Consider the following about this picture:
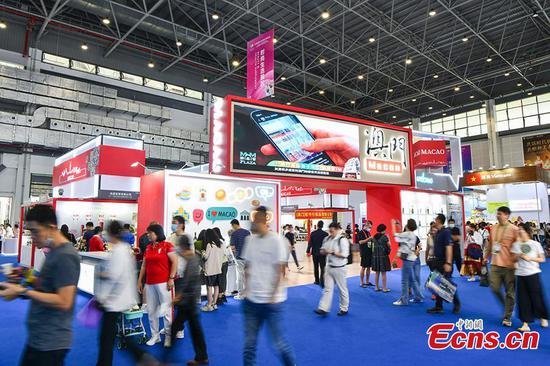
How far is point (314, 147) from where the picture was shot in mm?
8883

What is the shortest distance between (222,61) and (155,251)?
17.7 metres

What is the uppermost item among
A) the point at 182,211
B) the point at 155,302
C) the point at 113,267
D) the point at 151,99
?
the point at 151,99

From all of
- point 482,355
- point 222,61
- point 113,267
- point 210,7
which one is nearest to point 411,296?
point 482,355

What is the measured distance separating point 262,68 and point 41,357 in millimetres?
9356

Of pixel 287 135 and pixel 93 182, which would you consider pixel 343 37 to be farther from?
pixel 93 182

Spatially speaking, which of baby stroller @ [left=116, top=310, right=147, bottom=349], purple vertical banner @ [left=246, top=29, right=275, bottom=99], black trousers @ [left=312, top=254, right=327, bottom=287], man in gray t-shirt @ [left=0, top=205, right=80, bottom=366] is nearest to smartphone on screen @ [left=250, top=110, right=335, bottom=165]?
purple vertical banner @ [left=246, top=29, right=275, bottom=99]

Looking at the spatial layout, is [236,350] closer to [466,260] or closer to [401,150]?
[466,260]

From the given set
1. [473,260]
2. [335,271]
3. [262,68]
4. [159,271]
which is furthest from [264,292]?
[262,68]

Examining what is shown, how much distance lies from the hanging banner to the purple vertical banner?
699 inches

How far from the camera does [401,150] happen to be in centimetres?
1059

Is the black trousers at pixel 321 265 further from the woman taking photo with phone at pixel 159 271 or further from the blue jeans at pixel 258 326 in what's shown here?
the blue jeans at pixel 258 326

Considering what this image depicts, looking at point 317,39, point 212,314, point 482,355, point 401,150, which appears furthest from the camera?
point 317,39

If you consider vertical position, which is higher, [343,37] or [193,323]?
[343,37]

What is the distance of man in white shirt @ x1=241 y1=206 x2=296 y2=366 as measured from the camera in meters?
2.94
